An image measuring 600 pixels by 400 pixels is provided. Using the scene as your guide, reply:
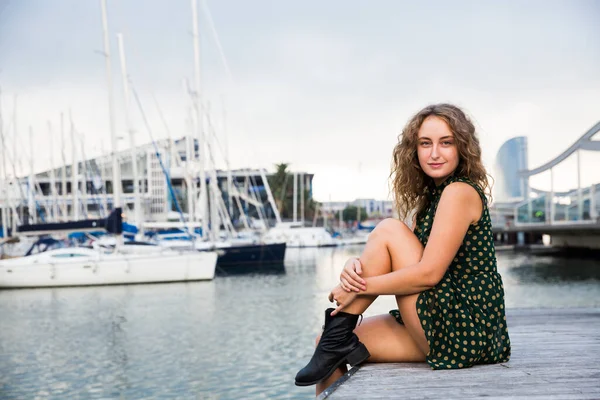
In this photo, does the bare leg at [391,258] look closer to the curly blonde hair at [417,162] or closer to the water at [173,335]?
the curly blonde hair at [417,162]

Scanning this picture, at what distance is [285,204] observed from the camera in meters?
76.2

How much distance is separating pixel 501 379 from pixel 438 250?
0.58 meters

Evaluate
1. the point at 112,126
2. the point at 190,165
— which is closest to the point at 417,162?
the point at 112,126

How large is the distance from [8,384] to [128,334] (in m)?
4.01

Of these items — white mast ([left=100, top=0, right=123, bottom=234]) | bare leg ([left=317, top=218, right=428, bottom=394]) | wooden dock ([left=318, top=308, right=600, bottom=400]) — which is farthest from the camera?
white mast ([left=100, top=0, right=123, bottom=234])

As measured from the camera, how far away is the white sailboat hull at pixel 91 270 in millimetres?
23812

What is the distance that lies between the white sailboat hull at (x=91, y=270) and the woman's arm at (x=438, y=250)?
21.8 metres

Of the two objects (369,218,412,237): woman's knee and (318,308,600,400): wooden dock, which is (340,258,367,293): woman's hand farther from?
(318,308,600,400): wooden dock

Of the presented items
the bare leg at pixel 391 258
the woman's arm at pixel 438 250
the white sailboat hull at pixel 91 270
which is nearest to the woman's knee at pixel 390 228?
the bare leg at pixel 391 258

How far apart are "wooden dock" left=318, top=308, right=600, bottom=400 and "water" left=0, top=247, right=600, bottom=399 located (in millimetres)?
5406

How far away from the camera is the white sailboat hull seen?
78.1 feet

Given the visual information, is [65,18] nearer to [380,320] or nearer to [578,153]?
[380,320]

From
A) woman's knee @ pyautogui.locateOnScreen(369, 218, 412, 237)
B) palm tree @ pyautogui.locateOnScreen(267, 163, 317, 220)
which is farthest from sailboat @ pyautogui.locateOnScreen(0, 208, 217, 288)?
palm tree @ pyautogui.locateOnScreen(267, 163, 317, 220)

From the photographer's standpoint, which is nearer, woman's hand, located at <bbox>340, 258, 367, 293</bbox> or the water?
woman's hand, located at <bbox>340, 258, 367, 293</bbox>
